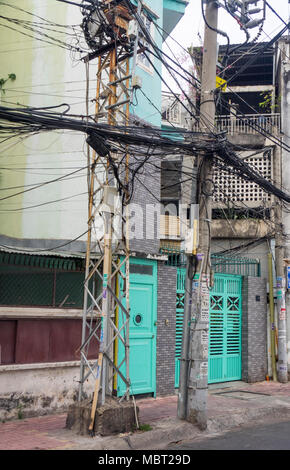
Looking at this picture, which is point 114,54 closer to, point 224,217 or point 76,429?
point 76,429

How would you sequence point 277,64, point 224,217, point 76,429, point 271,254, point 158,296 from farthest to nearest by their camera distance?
point 277,64, point 224,217, point 271,254, point 158,296, point 76,429

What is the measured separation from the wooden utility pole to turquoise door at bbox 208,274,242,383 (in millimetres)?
Result: 4616

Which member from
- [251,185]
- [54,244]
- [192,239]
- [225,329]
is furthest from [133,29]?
[251,185]

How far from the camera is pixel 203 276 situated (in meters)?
8.63

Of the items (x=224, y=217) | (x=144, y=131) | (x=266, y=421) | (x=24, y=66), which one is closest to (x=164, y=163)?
(x=224, y=217)

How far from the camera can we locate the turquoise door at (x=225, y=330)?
1318 centimetres

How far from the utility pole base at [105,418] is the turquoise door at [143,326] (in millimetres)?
2589

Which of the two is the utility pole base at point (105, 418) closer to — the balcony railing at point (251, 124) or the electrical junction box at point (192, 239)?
the electrical junction box at point (192, 239)

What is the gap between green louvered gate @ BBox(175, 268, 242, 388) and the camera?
1318 cm

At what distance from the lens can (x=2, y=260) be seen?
8852mm

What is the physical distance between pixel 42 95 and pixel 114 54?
4470 millimetres

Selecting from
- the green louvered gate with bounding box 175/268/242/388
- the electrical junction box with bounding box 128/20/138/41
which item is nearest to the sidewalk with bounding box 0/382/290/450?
the green louvered gate with bounding box 175/268/242/388

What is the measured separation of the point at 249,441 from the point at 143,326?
3.91 m

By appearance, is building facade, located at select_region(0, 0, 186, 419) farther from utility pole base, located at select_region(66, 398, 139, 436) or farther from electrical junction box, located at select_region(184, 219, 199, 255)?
electrical junction box, located at select_region(184, 219, 199, 255)
